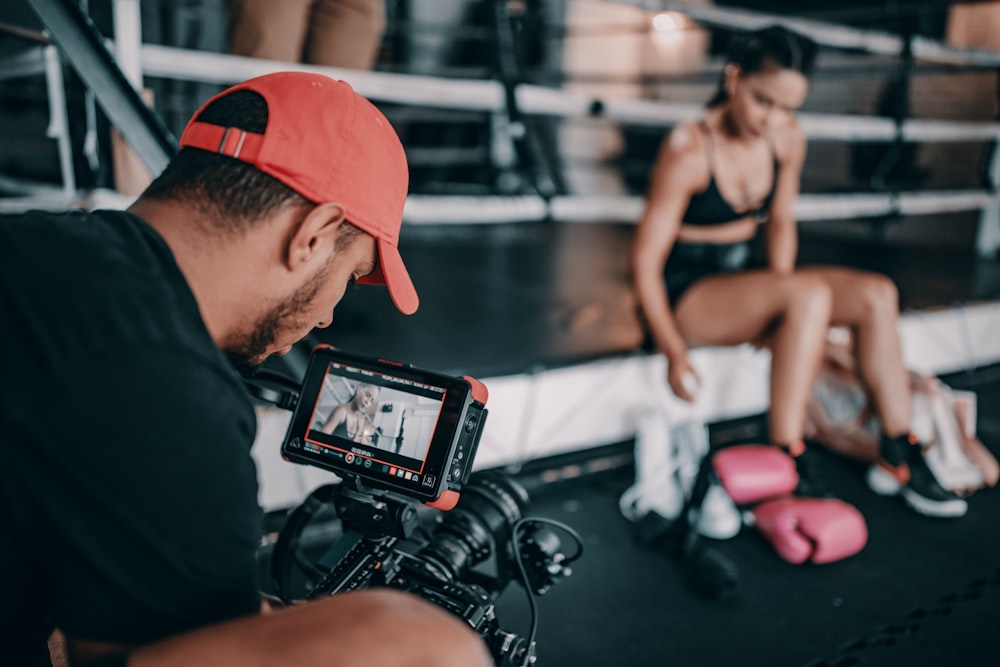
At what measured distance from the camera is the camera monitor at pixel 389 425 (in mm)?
790

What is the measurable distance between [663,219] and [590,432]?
55 centimetres

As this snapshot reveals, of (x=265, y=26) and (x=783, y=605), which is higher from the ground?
(x=265, y=26)

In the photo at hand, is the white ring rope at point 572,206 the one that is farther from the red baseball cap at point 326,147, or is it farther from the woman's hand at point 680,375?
the red baseball cap at point 326,147

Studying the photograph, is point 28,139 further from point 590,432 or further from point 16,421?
point 16,421

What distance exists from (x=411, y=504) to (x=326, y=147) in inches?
15.0

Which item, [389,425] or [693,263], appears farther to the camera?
[693,263]

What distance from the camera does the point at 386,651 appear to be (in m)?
0.50

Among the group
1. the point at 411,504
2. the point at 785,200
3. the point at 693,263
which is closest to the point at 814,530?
the point at 693,263

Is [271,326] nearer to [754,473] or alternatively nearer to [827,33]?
[754,473]

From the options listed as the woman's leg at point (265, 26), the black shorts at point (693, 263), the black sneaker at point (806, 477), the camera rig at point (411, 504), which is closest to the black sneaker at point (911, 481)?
the black sneaker at point (806, 477)

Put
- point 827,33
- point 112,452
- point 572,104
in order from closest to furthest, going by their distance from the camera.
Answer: point 112,452 → point 572,104 → point 827,33

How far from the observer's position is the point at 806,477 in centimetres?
164

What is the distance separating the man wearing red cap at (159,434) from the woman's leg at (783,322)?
50.8 inches

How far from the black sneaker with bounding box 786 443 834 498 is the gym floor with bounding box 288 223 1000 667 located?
0.14m
